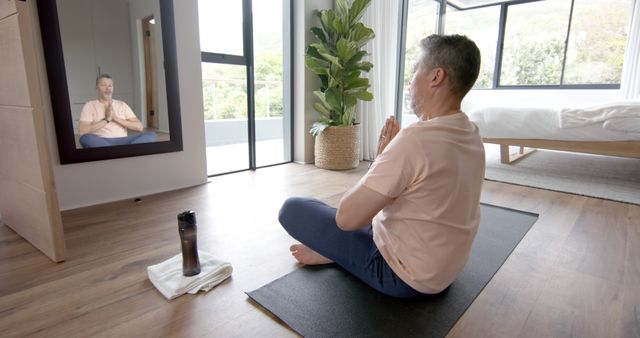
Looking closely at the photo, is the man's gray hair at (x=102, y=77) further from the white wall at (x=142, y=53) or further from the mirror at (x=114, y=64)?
the white wall at (x=142, y=53)

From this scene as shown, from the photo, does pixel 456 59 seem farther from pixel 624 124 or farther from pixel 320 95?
pixel 624 124

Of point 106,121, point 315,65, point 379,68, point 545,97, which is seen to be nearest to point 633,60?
point 545,97

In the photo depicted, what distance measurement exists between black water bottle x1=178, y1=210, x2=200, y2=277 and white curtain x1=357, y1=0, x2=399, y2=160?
106 inches

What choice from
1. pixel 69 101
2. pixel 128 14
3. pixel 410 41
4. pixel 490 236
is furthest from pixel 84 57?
pixel 410 41

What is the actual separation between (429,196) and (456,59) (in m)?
0.36

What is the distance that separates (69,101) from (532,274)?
2.55m

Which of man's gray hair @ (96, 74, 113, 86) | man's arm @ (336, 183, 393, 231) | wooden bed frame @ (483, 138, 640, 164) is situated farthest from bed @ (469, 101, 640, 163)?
man's gray hair @ (96, 74, 113, 86)

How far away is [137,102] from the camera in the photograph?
231 centimetres

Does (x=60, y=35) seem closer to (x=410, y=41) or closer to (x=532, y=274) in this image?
(x=532, y=274)

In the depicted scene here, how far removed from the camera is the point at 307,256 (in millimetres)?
1408

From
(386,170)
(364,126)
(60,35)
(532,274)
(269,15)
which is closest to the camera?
(386,170)

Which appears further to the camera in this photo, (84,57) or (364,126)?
(364,126)

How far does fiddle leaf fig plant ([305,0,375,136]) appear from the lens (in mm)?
3049

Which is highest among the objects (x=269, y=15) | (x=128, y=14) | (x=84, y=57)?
(x=269, y=15)
